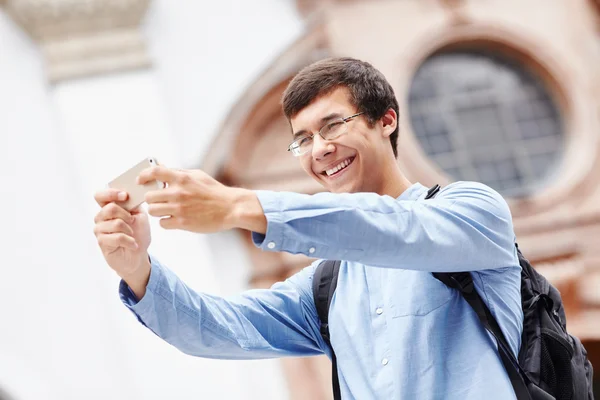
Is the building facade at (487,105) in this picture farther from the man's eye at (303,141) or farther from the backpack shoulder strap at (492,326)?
the backpack shoulder strap at (492,326)

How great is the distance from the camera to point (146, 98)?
5.25 m

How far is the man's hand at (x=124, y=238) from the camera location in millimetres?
1573

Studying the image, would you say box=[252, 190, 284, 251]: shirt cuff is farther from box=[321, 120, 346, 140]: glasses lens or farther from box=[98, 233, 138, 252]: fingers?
box=[321, 120, 346, 140]: glasses lens

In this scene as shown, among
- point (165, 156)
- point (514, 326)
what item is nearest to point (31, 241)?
point (165, 156)

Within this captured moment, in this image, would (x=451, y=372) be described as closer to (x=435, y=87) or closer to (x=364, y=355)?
(x=364, y=355)

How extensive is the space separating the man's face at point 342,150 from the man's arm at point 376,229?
0.82 feet

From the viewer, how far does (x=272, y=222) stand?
139 cm

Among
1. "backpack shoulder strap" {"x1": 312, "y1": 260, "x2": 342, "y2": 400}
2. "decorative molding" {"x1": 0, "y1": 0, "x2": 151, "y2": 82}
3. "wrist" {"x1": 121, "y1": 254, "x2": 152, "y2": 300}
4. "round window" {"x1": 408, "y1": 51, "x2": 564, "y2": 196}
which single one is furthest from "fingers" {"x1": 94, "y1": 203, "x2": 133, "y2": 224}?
"round window" {"x1": 408, "y1": 51, "x2": 564, "y2": 196}

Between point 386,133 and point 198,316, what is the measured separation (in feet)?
1.75

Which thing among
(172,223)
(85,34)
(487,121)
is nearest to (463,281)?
(172,223)

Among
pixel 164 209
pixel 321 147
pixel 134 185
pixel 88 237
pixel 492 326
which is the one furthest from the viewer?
pixel 88 237

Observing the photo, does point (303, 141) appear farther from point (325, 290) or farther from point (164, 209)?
point (164, 209)

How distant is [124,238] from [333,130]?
0.47m

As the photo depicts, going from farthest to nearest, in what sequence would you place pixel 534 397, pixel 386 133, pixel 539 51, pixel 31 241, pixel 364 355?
pixel 539 51 → pixel 31 241 → pixel 386 133 → pixel 364 355 → pixel 534 397
